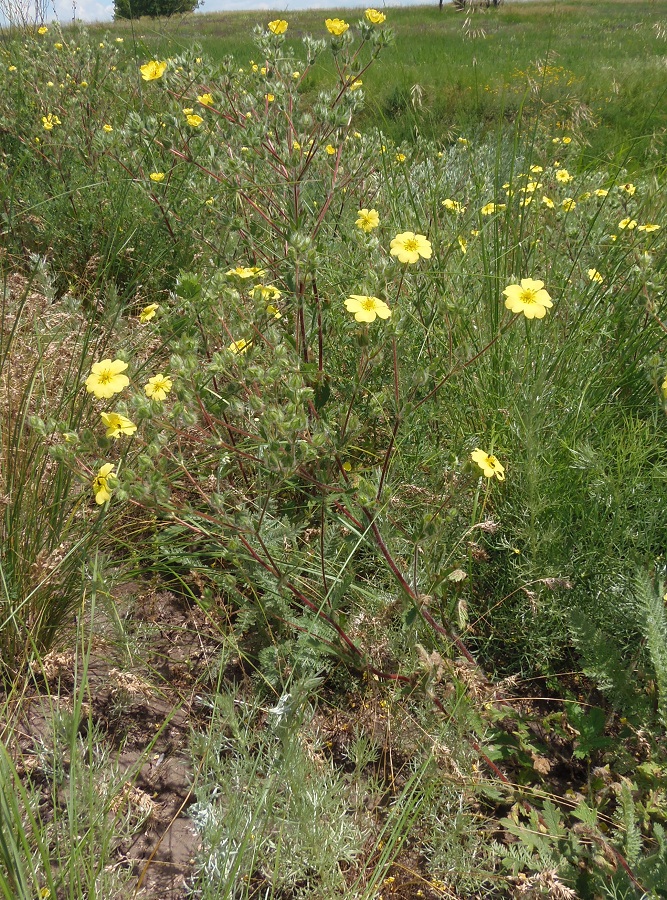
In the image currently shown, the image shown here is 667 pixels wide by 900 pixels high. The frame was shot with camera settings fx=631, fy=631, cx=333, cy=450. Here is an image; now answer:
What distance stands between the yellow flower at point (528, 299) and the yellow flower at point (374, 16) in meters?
0.90

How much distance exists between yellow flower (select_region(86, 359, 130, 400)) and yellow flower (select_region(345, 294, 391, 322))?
55cm

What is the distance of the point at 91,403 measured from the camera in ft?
6.68

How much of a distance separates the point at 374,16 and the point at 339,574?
154cm

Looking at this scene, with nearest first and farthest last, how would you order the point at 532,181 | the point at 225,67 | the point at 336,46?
the point at 336,46 → the point at 225,67 → the point at 532,181

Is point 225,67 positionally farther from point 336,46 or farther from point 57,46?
point 57,46

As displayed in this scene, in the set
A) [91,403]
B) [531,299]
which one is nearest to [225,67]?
[91,403]

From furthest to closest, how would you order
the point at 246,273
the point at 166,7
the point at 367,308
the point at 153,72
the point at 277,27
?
1. the point at 166,7
2. the point at 153,72
3. the point at 277,27
4. the point at 246,273
5. the point at 367,308

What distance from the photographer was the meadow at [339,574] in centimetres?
126

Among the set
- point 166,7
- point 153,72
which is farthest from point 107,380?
point 166,7

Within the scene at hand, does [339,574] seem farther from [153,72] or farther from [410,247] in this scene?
[153,72]

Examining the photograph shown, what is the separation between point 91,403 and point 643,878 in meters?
1.85

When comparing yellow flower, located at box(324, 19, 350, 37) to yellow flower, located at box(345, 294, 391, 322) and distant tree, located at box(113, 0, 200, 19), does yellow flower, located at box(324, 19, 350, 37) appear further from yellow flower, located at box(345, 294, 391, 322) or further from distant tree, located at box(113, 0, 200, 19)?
distant tree, located at box(113, 0, 200, 19)

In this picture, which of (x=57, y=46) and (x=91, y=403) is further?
(x=57, y=46)

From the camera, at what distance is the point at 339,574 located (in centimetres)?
140
